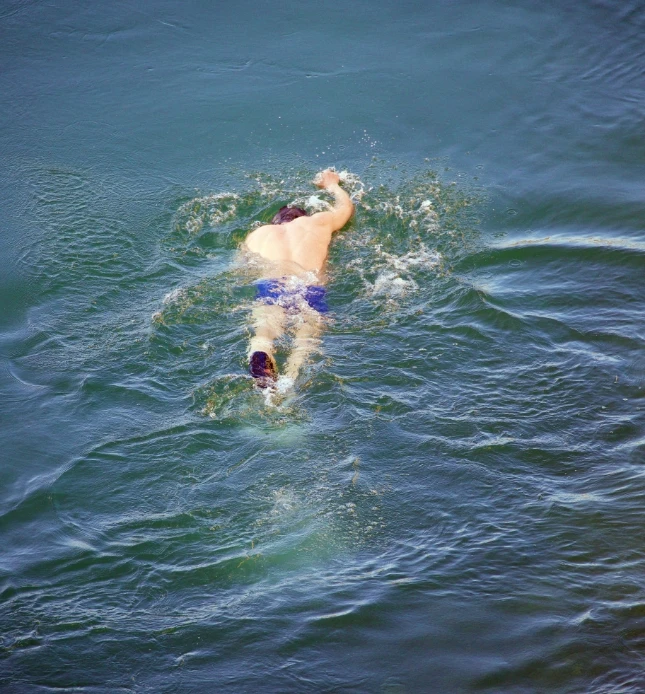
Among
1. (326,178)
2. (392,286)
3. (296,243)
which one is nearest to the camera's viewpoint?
(392,286)

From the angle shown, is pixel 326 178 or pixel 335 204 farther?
pixel 326 178

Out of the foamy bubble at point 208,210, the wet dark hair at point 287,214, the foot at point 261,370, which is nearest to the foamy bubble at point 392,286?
the wet dark hair at point 287,214

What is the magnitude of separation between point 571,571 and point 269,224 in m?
4.57

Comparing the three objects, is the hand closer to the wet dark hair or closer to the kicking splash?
the kicking splash

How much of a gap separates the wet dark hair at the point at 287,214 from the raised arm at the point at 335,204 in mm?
178

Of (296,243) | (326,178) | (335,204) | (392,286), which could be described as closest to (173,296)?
(296,243)

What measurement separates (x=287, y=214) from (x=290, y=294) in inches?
46.4

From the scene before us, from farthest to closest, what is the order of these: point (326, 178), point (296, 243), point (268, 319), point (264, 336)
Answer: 1. point (326, 178)
2. point (296, 243)
3. point (268, 319)
4. point (264, 336)

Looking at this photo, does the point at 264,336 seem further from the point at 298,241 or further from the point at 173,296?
the point at 298,241

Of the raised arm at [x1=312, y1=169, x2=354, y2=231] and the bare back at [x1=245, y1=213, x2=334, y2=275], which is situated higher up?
the raised arm at [x1=312, y1=169, x2=354, y2=231]

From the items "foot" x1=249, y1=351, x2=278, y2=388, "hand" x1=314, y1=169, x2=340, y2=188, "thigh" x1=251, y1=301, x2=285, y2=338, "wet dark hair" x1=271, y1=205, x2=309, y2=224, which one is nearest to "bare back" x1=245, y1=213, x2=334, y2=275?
"wet dark hair" x1=271, y1=205, x2=309, y2=224

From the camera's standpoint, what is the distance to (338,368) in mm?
6320

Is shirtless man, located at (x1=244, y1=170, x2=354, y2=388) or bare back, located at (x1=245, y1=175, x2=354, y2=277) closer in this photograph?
shirtless man, located at (x1=244, y1=170, x2=354, y2=388)

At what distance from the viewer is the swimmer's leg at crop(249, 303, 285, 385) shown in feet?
20.0
